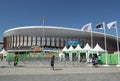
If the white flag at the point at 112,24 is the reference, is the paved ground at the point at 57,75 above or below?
below

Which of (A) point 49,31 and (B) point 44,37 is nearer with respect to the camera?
(A) point 49,31

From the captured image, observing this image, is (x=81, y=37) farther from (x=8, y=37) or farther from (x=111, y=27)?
(x=111, y=27)

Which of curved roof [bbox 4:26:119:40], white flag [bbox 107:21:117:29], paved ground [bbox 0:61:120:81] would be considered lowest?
paved ground [bbox 0:61:120:81]

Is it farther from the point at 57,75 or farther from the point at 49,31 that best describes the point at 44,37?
the point at 57,75

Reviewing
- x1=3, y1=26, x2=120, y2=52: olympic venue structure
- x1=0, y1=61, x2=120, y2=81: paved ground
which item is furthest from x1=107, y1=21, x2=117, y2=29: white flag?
x1=3, y1=26, x2=120, y2=52: olympic venue structure

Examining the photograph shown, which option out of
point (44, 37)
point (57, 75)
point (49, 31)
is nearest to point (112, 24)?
point (57, 75)

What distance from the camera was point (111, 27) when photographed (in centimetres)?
3525

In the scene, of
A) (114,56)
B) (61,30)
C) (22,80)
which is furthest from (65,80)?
(61,30)

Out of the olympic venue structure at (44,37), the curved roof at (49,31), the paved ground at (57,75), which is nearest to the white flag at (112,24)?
the paved ground at (57,75)

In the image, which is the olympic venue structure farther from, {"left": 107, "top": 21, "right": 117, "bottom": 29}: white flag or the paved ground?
the paved ground

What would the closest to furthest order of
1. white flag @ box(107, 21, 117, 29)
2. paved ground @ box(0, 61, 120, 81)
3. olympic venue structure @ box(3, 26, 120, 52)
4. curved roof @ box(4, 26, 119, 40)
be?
paved ground @ box(0, 61, 120, 81) → white flag @ box(107, 21, 117, 29) → curved roof @ box(4, 26, 119, 40) → olympic venue structure @ box(3, 26, 120, 52)

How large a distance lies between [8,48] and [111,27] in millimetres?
80454

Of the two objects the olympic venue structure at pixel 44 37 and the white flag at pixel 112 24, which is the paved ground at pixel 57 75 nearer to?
the white flag at pixel 112 24

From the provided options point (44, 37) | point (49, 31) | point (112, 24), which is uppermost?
point (49, 31)
